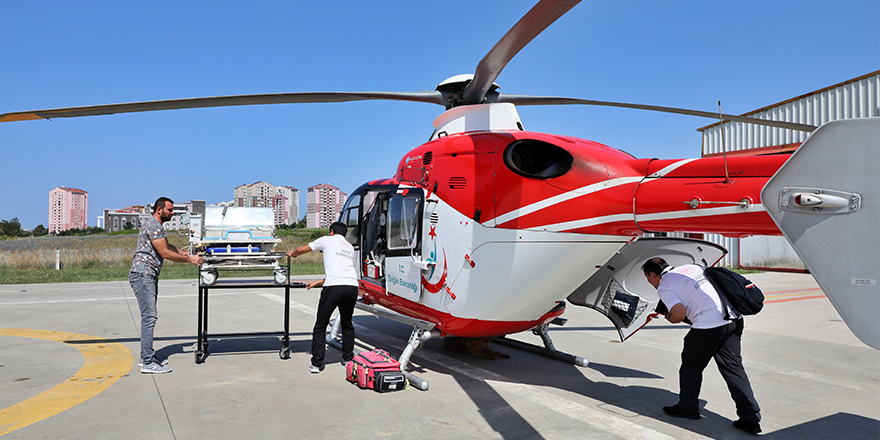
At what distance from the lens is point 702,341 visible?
4688 mm

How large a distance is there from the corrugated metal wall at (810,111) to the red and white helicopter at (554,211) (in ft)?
42.0

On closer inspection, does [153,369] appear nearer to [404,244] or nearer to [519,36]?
[404,244]

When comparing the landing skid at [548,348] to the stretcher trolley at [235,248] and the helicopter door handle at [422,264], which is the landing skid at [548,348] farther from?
the stretcher trolley at [235,248]

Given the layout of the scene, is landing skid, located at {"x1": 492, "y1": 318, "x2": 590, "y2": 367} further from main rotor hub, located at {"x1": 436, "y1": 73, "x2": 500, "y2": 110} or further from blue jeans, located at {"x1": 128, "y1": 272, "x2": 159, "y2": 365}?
blue jeans, located at {"x1": 128, "y1": 272, "x2": 159, "y2": 365}

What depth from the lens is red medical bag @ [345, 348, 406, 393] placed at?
18.1ft

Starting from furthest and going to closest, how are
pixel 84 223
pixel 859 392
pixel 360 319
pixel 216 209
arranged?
pixel 84 223, pixel 360 319, pixel 216 209, pixel 859 392

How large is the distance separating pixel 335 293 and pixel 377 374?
1.32 meters

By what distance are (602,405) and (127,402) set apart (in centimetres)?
472

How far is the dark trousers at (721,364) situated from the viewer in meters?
4.49

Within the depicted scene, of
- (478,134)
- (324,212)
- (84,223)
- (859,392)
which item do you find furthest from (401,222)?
(84,223)

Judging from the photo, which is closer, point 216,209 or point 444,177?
point 444,177

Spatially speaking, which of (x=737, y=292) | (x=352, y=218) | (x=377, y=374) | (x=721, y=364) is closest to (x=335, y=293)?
(x=377, y=374)

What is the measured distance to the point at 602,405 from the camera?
5148 millimetres

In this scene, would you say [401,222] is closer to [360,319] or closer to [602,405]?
[602,405]
